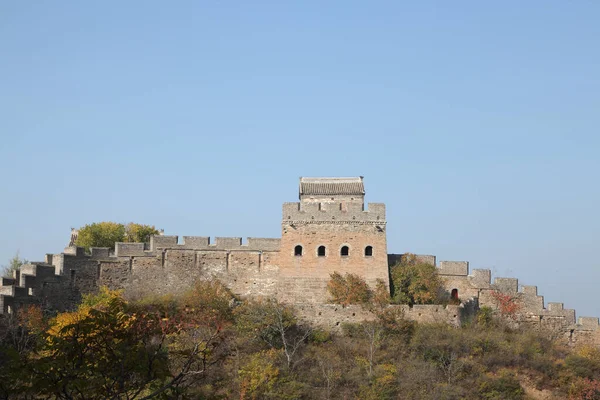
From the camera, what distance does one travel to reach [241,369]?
33438mm

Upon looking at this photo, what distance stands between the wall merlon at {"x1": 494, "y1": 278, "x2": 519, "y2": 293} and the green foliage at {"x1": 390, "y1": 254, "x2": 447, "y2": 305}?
2709 millimetres

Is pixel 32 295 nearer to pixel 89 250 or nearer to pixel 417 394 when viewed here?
pixel 89 250

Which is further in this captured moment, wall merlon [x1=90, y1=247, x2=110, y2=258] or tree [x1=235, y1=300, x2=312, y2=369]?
wall merlon [x1=90, y1=247, x2=110, y2=258]

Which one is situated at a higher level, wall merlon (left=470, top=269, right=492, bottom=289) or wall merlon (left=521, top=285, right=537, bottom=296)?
wall merlon (left=470, top=269, right=492, bottom=289)

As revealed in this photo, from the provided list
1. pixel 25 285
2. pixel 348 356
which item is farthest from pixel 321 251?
pixel 25 285

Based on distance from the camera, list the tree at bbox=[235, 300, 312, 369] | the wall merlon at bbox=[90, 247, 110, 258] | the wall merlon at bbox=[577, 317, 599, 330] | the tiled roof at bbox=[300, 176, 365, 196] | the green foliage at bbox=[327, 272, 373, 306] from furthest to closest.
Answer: the tiled roof at bbox=[300, 176, 365, 196], the wall merlon at bbox=[577, 317, 599, 330], the wall merlon at bbox=[90, 247, 110, 258], the green foliage at bbox=[327, 272, 373, 306], the tree at bbox=[235, 300, 312, 369]

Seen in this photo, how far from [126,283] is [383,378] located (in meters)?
12.8

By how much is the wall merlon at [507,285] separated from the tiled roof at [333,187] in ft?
24.0

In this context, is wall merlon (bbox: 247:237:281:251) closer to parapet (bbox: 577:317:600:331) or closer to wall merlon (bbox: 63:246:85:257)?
wall merlon (bbox: 63:246:85:257)

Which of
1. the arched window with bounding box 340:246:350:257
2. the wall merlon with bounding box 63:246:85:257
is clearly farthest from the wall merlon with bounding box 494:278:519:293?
the wall merlon with bounding box 63:246:85:257

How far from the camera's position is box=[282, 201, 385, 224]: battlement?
40.2 meters

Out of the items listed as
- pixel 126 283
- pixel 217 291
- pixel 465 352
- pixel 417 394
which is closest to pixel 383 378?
pixel 417 394

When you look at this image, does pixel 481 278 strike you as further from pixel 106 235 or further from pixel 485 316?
pixel 106 235

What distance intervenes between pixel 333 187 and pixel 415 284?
693 centimetres
